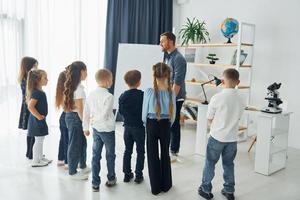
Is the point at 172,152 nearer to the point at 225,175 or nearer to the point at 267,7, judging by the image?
the point at 225,175

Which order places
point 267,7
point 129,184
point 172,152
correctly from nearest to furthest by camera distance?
1. point 129,184
2. point 172,152
3. point 267,7

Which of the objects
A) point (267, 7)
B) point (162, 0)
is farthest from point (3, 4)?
point (267, 7)

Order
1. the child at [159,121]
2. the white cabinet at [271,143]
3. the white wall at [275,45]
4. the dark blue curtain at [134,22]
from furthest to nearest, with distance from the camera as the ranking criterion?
the dark blue curtain at [134,22] → the white wall at [275,45] → the white cabinet at [271,143] → the child at [159,121]

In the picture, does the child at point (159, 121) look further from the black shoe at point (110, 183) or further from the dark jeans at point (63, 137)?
the dark jeans at point (63, 137)

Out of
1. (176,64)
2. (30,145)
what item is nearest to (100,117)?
(176,64)

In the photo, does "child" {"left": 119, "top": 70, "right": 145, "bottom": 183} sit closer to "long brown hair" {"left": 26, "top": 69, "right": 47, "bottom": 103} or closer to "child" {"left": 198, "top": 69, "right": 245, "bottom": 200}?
"child" {"left": 198, "top": 69, "right": 245, "bottom": 200}

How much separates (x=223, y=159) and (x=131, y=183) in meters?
0.93

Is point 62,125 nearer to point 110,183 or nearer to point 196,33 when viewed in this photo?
point 110,183

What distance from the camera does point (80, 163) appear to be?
317 cm

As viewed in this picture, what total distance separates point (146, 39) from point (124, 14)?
63cm

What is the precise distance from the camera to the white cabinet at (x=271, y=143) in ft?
10.6

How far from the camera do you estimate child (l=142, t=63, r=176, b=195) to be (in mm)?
2627

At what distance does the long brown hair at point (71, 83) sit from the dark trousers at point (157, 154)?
773mm

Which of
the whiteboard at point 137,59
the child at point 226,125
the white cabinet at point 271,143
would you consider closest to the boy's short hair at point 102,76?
the child at point 226,125
